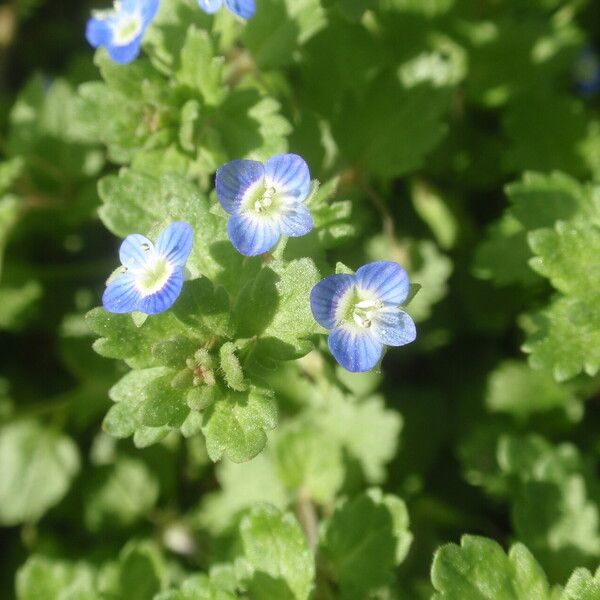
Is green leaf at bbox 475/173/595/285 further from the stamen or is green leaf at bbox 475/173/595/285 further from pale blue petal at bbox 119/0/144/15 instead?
pale blue petal at bbox 119/0/144/15

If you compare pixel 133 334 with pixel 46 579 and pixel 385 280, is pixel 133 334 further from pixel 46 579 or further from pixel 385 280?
pixel 46 579

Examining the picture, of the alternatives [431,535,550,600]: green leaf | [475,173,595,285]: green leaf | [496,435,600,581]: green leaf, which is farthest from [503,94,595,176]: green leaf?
[431,535,550,600]: green leaf

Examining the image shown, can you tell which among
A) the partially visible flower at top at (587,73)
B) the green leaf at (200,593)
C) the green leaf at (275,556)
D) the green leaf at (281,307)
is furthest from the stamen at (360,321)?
the partially visible flower at top at (587,73)

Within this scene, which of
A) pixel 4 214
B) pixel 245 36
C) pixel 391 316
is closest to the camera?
pixel 391 316

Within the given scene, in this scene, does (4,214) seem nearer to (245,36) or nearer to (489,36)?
(245,36)

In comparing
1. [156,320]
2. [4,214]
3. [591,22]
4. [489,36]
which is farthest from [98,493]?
[591,22]
